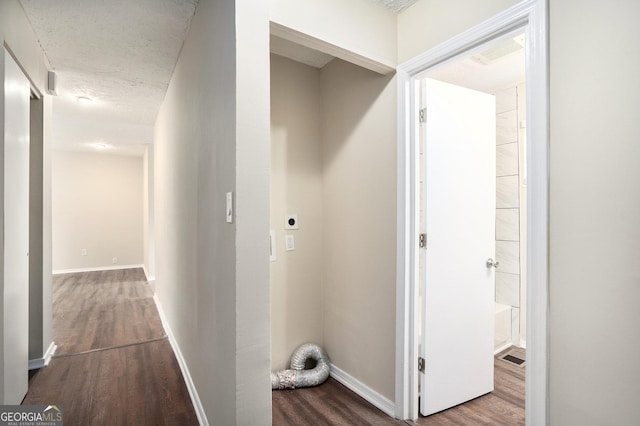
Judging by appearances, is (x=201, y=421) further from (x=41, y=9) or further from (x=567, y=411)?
(x=41, y=9)

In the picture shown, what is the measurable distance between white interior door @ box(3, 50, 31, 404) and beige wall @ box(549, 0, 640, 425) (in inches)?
104

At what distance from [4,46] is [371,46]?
Answer: 1995 millimetres

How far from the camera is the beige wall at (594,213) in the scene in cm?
113

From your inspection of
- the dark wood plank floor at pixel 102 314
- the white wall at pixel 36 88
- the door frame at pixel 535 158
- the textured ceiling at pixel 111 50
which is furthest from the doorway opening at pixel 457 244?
the dark wood plank floor at pixel 102 314

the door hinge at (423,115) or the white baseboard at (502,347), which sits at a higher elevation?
the door hinge at (423,115)

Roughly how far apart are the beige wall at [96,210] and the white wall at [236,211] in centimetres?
620

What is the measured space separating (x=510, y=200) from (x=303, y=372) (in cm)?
253

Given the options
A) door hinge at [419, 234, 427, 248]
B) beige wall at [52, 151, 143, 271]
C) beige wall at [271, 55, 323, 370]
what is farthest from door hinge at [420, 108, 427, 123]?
beige wall at [52, 151, 143, 271]

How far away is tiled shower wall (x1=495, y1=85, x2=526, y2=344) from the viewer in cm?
320

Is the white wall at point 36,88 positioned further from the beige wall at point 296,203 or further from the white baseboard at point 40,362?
the beige wall at point 296,203

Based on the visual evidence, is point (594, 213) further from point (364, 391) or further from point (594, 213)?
point (364, 391)

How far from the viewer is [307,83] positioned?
106 inches

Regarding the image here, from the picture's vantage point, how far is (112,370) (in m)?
2.66

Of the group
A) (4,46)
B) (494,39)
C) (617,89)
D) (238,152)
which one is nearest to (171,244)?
(4,46)
